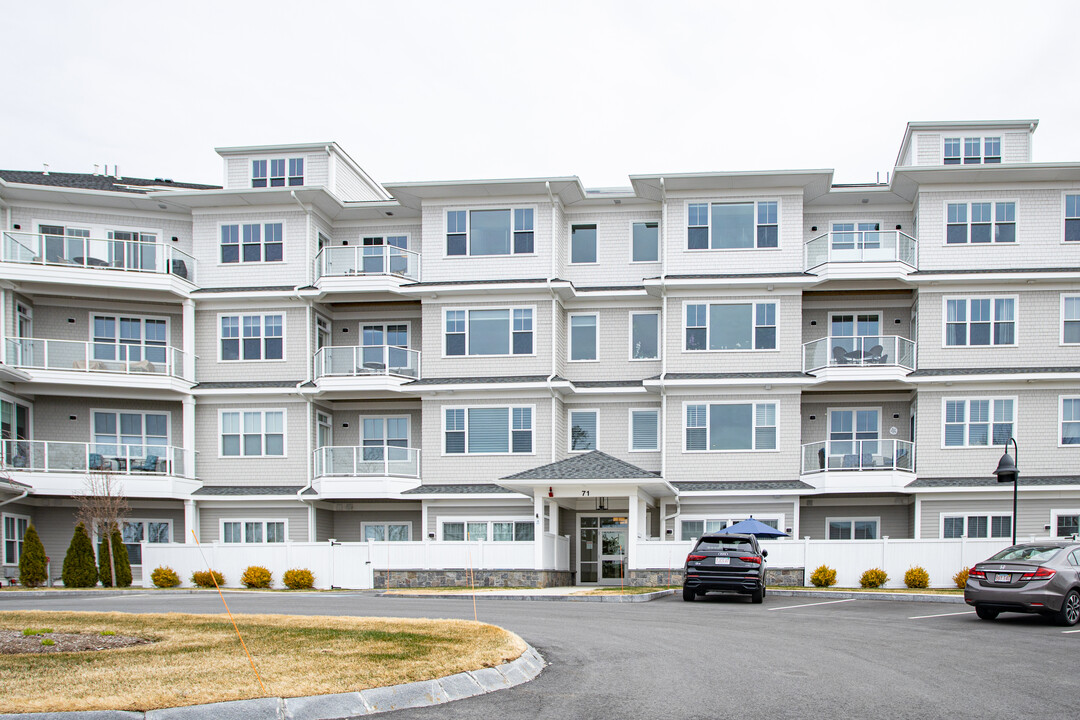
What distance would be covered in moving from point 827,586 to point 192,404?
21.0 metres

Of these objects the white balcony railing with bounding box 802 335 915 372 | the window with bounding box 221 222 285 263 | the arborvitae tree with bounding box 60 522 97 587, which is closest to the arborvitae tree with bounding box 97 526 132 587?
the arborvitae tree with bounding box 60 522 97 587

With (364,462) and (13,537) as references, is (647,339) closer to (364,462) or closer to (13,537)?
(364,462)

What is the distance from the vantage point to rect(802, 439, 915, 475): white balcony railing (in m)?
31.2

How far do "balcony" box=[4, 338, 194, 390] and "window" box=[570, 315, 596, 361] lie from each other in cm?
1291

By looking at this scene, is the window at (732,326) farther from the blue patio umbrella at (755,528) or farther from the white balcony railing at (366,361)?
the white balcony railing at (366,361)

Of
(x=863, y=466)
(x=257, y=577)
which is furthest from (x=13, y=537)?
(x=863, y=466)

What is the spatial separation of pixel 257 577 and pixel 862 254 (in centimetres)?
2084

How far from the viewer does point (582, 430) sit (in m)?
34.5

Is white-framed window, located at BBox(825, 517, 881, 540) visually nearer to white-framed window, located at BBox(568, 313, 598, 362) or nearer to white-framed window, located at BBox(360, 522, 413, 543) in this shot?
white-framed window, located at BBox(568, 313, 598, 362)

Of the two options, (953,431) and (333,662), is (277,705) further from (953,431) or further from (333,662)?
(953,431)

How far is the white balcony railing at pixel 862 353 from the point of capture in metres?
31.9

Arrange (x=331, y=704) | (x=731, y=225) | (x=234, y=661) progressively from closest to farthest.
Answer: (x=331, y=704)
(x=234, y=661)
(x=731, y=225)

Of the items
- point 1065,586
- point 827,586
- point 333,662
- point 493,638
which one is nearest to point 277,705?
point 333,662

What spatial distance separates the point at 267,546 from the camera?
3086 cm
